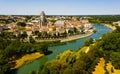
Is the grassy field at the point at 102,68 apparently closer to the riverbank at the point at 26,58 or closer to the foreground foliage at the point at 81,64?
the foreground foliage at the point at 81,64

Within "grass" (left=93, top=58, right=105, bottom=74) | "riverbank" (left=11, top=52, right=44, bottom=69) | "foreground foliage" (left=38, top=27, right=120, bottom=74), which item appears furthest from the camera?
"riverbank" (left=11, top=52, right=44, bottom=69)

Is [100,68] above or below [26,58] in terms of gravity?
above

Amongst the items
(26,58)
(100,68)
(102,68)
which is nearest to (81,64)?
(100,68)

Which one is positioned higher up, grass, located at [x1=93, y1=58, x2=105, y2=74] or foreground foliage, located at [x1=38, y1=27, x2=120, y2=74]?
foreground foliage, located at [x1=38, y1=27, x2=120, y2=74]


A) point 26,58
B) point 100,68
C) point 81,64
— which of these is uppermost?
point 81,64

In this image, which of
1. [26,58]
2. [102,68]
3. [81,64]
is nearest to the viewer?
[81,64]

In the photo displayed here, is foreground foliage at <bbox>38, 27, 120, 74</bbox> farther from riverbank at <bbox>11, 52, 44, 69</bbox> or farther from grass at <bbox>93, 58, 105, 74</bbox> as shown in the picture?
riverbank at <bbox>11, 52, 44, 69</bbox>

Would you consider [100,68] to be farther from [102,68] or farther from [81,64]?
[81,64]

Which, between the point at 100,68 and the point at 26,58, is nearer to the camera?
the point at 100,68

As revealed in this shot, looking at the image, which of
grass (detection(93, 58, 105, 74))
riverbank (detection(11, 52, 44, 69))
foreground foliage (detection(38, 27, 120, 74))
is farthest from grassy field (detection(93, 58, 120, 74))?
riverbank (detection(11, 52, 44, 69))

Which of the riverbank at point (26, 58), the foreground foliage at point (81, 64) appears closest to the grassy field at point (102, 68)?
the foreground foliage at point (81, 64)

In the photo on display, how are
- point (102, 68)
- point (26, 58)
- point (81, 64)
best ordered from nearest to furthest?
point (81, 64) → point (102, 68) → point (26, 58)
